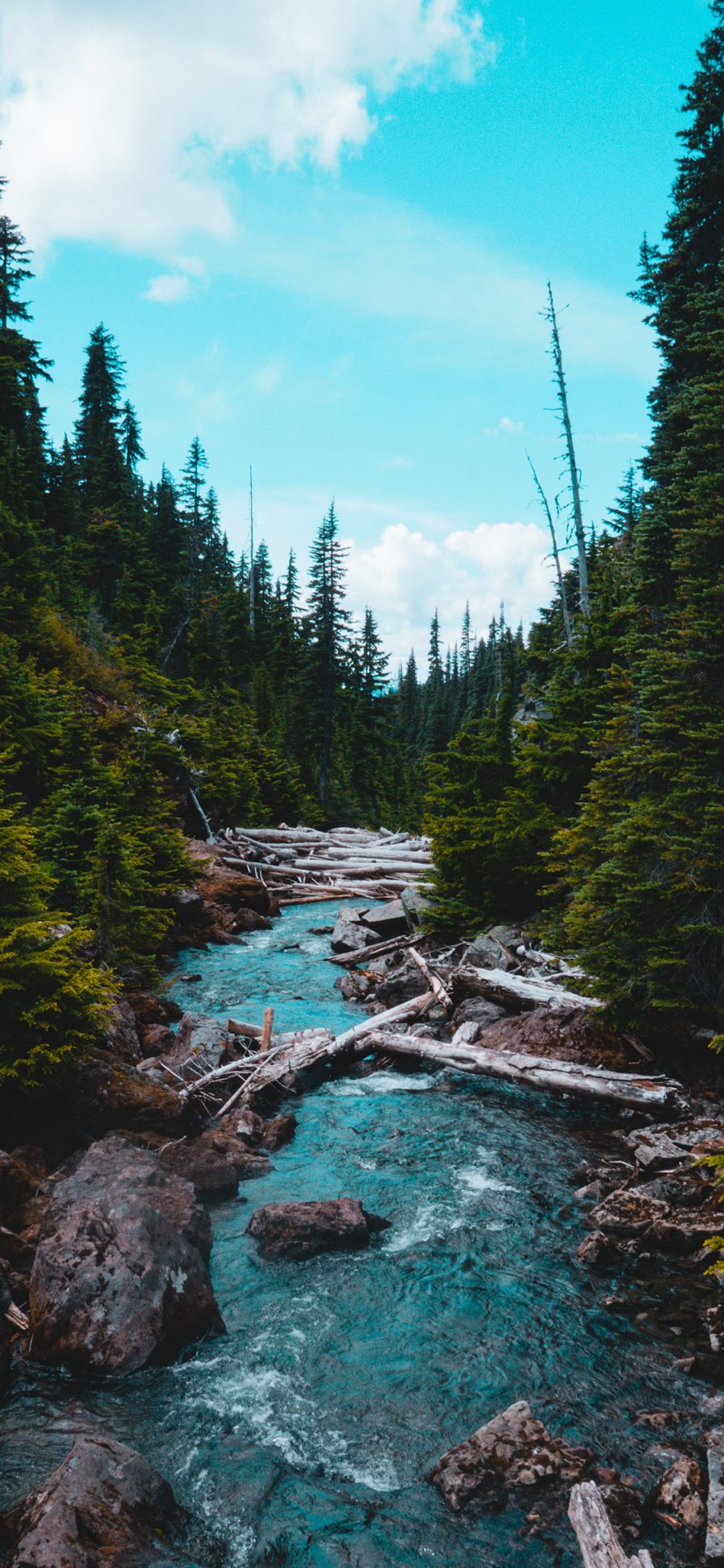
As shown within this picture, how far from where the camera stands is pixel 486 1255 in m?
7.62

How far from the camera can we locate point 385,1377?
238 inches

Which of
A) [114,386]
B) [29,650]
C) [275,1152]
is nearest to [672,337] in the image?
[29,650]

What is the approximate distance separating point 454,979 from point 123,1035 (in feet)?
20.6

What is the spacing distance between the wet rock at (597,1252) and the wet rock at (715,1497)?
2.19 meters

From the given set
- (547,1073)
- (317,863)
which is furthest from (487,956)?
(317,863)

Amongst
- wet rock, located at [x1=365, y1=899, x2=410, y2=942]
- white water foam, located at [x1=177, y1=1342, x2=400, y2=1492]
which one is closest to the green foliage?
white water foam, located at [x1=177, y1=1342, x2=400, y2=1492]

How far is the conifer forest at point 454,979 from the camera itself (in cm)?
529

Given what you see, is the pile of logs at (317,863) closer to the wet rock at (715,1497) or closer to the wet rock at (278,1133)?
the wet rock at (278,1133)

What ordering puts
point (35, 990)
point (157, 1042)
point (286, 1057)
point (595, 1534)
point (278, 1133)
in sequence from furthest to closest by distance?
1. point (286, 1057)
2. point (157, 1042)
3. point (278, 1133)
4. point (35, 990)
5. point (595, 1534)

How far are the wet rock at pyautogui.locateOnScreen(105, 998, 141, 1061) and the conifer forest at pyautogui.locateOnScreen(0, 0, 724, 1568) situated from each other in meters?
0.08

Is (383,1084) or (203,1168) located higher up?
(203,1168)

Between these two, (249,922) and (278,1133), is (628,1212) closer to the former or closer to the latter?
(278,1133)

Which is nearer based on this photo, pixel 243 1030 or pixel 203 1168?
pixel 203 1168

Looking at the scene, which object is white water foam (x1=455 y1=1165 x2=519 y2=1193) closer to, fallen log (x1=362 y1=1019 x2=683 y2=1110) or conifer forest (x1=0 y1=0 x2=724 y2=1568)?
conifer forest (x1=0 y1=0 x2=724 y2=1568)
